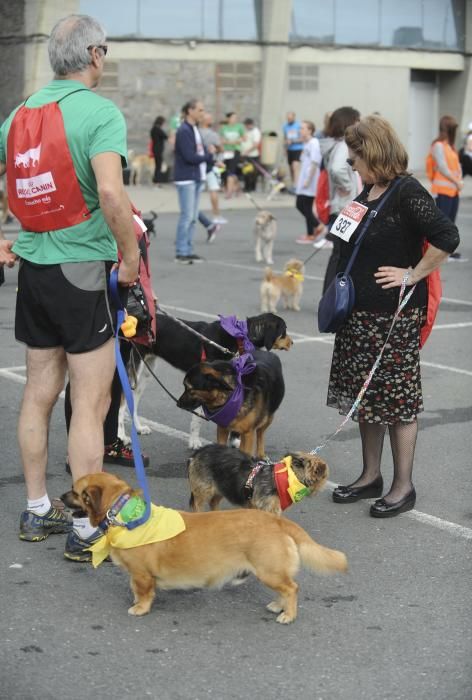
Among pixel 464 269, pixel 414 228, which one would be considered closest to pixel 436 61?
pixel 464 269

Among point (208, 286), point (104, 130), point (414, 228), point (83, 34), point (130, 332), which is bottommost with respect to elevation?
point (208, 286)

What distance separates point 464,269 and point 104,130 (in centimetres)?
1085

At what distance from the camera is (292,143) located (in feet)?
95.4

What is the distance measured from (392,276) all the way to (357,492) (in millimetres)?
1174

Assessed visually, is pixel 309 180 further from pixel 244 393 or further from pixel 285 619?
pixel 285 619

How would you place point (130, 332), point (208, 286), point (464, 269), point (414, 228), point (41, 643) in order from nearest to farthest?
point (41, 643) < point (130, 332) < point (414, 228) < point (208, 286) < point (464, 269)

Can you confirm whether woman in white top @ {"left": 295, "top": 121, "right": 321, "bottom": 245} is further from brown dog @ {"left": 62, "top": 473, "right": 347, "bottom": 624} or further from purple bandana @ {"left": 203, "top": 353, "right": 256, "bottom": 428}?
brown dog @ {"left": 62, "top": 473, "right": 347, "bottom": 624}

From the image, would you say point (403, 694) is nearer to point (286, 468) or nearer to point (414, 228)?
point (286, 468)

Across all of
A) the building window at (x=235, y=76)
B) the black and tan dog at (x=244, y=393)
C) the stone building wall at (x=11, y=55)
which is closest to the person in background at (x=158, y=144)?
the building window at (x=235, y=76)

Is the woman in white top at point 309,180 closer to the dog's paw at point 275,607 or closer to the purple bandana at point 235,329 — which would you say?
the purple bandana at point 235,329

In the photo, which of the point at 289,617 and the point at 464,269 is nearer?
the point at 289,617

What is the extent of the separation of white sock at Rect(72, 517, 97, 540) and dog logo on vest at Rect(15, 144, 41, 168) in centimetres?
149

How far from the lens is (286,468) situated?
4543 millimetres

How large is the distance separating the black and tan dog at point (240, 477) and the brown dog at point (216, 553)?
495mm
